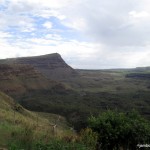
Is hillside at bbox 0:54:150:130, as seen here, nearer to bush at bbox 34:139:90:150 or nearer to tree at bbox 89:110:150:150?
tree at bbox 89:110:150:150

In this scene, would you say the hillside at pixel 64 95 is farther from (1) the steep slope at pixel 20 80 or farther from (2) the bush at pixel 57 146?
(2) the bush at pixel 57 146

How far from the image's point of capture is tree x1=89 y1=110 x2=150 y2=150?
55.9ft

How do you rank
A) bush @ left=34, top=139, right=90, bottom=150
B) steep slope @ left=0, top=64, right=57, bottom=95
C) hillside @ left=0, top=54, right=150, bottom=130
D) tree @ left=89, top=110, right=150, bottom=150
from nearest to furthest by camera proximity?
1. bush @ left=34, top=139, right=90, bottom=150
2. tree @ left=89, top=110, right=150, bottom=150
3. hillside @ left=0, top=54, right=150, bottom=130
4. steep slope @ left=0, top=64, right=57, bottom=95

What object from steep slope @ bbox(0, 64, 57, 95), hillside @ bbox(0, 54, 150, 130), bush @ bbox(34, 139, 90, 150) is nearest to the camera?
bush @ bbox(34, 139, 90, 150)

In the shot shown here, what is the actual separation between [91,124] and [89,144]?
6335mm

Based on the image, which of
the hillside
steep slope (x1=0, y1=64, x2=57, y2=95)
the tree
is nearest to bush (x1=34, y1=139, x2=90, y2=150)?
the tree

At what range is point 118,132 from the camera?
57.0ft

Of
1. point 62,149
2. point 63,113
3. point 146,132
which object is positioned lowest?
point 63,113

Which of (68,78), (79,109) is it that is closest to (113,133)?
(79,109)

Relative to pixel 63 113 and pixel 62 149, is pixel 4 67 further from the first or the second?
pixel 62 149

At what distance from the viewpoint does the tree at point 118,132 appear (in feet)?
55.9

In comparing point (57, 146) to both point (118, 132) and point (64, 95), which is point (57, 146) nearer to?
point (118, 132)

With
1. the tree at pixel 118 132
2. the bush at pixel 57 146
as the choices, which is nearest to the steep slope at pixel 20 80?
the tree at pixel 118 132

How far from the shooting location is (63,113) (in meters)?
79.5
